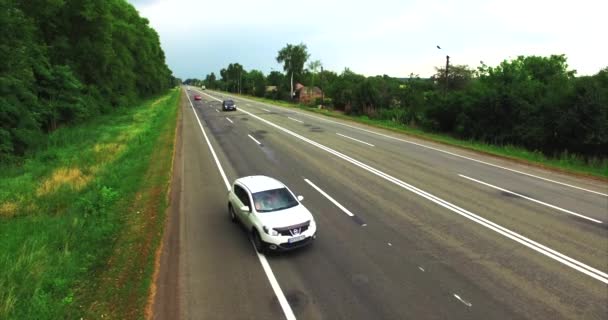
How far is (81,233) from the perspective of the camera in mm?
9344

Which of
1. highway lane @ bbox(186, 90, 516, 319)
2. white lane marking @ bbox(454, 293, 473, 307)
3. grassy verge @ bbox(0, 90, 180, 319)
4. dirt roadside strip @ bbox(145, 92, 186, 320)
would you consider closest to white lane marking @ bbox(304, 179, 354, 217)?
highway lane @ bbox(186, 90, 516, 319)

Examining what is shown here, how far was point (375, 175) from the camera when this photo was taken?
604 inches

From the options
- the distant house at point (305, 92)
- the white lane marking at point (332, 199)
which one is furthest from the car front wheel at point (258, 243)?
the distant house at point (305, 92)

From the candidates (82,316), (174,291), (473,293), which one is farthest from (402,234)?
(82,316)

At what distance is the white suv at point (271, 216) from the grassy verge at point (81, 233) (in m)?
2.40

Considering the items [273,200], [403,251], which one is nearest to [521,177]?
[403,251]

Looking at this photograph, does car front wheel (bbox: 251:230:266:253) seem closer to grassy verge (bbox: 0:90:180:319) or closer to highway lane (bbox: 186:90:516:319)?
highway lane (bbox: 186:90:516:319)

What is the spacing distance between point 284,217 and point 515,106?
76.6 feet

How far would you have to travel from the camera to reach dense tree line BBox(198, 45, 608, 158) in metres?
20.2

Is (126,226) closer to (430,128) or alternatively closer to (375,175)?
(375,175)

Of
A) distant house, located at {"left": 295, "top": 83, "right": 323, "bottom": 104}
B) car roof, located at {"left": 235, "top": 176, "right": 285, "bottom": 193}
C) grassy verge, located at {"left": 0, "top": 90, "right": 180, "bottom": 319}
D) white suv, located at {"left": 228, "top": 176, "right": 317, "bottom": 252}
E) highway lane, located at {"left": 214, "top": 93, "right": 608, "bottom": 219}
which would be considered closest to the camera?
grassy verge, located at {"left": 0, "top": 90, "right": 180, "bottom": 319}

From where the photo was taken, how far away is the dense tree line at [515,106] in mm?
20203

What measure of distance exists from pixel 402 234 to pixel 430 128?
25.3 metres

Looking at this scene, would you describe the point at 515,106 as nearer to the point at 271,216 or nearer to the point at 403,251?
the point at 403,251
